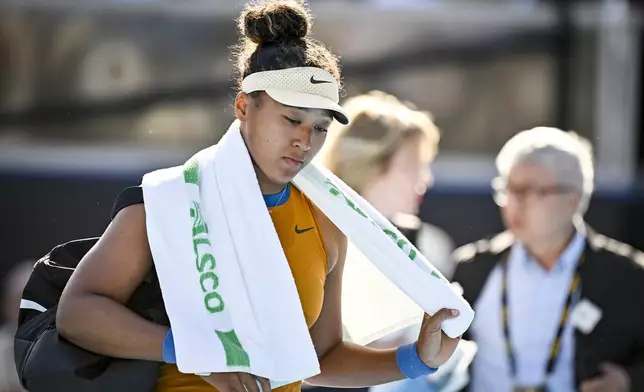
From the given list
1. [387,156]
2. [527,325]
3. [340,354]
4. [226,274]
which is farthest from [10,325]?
[226,274]

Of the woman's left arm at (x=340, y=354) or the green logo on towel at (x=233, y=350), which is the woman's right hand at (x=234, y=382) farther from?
the woman's left arm at (x=340, y=354)

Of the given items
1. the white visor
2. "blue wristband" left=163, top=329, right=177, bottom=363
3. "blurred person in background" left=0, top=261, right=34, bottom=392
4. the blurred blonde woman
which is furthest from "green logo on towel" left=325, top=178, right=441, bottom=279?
"blurred person in background" left=0, top=261, right=34, bottom=392

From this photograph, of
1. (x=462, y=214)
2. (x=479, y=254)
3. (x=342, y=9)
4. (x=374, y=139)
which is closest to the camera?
(x=374, y=139)

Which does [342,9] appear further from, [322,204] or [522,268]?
[322,204]

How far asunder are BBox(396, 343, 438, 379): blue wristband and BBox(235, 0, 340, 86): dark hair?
2.14 ft

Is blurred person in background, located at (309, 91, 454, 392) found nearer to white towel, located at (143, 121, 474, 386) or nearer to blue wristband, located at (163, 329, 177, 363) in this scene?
white towel, located at (143, 121, 474, 386)

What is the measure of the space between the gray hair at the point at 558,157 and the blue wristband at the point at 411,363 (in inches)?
74.1

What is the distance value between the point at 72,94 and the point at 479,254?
10.1 feet

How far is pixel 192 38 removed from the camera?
679 cm

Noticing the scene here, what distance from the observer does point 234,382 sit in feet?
7.75

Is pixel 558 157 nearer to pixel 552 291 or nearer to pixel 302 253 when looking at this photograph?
pixel 552 291

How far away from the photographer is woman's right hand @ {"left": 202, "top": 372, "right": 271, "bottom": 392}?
236 centimetres

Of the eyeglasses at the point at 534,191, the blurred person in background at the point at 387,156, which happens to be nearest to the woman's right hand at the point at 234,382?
the blurred person in background at the point at 387,156

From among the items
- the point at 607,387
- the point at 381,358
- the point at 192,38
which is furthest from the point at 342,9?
the point at 381,358
